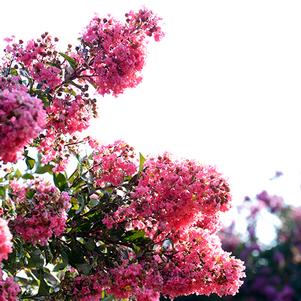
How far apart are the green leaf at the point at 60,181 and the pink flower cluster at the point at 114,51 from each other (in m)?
0.67

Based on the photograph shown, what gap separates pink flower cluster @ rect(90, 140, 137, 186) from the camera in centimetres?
449

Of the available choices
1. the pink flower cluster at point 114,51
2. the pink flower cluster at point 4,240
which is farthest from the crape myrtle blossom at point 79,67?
the pink flower cluster at point 4,240

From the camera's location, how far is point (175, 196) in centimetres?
415

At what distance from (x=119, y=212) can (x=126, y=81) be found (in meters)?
0.97

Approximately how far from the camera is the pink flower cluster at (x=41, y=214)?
12.9 ft

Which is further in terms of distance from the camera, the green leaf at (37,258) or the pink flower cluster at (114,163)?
the pink flower cluster at (114,163)

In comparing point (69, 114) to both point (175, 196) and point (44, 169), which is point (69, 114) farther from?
point (175, 196)

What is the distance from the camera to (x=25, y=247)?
14.2 feet

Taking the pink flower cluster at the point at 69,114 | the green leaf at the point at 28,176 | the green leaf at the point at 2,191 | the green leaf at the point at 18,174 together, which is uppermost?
the pink flower cluster at the point at 69,114

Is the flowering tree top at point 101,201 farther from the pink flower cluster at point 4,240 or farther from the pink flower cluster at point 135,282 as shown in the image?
the pink flower cluster at point 4,240

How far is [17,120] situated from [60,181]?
1.21 meters

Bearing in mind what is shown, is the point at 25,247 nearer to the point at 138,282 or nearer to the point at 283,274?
the point at 138,282

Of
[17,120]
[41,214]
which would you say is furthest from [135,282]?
[17,120]

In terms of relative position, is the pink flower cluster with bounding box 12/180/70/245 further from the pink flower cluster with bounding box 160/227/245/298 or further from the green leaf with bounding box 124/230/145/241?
the pink flower cluster with bounding box 160/227/245/298
